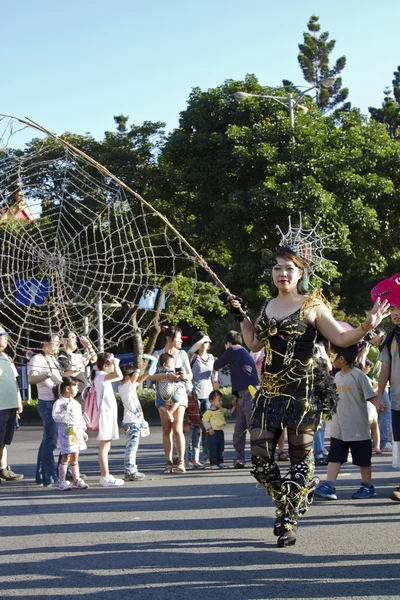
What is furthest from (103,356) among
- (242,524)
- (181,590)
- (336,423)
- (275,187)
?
(275,187)

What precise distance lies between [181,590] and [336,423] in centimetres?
361

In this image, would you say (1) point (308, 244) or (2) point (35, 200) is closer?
(1) point (308, 244)

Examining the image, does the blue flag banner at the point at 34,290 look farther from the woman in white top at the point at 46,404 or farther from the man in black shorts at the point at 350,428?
the man in black shorts at the point at 350,428

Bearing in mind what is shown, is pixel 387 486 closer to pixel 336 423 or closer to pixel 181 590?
pixel 336 423

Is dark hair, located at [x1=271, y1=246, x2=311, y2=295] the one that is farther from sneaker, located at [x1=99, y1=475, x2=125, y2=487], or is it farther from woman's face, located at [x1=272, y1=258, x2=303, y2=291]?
sneaker, located at [x1=99, y1=475, x2=125, y2=487]

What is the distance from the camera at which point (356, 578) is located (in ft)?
16.3

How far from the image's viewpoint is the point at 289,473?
5914 millimetres

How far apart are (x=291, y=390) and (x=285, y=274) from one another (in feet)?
2.66

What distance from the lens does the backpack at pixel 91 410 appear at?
32.0 feet

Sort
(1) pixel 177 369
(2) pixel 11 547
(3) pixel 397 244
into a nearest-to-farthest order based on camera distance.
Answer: (2) pixel 11 547 → (1) pixel 177 369 → (3) pixel 397 244

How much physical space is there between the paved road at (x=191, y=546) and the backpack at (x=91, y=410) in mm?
747

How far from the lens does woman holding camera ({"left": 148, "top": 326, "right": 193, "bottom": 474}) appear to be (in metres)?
10.7

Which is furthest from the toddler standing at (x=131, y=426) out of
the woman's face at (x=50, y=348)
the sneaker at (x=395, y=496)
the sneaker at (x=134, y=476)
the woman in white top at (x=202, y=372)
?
the sneaker at (x=395, y=496)

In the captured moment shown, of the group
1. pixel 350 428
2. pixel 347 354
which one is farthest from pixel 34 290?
pixel 350 428
